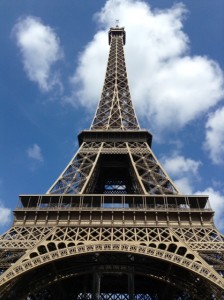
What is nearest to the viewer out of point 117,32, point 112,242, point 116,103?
point 112,242

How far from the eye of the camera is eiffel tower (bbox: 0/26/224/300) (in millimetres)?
16625

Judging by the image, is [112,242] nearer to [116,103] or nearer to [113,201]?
[113,201]

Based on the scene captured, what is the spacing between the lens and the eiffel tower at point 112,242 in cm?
1662

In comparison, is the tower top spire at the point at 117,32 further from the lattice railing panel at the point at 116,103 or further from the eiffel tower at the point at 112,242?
the eiffel tower at the point at 112,242

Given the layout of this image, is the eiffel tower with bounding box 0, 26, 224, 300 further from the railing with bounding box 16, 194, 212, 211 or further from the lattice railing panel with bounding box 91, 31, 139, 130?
the lattice railing panel with bounding box 91, 31, 139, 130

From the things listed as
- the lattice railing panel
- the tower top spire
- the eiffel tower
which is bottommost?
the eiffel tower

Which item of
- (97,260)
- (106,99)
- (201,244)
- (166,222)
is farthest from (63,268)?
(106,99)

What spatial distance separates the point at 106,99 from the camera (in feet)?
112

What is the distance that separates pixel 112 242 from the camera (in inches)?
679

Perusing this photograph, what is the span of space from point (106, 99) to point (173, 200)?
16656 mm

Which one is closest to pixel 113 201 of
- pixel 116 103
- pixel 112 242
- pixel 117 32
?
pixel 112 242

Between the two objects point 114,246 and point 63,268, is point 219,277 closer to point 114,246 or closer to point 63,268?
point 114,246

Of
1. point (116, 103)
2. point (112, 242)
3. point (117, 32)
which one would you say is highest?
point (117, 32)

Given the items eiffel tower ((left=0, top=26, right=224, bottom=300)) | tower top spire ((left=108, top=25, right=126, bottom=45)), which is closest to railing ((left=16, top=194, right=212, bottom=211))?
eiffel tower ((left=0, top=26, right=224, bottom=300))
